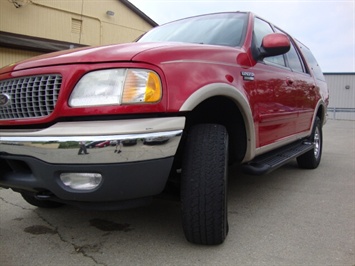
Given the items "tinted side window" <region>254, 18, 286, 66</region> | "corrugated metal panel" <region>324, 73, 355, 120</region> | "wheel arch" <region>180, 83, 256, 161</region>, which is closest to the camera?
"wheel arch" <region>180, 83, 256, 161</region>

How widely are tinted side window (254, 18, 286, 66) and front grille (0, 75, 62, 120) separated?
2.06 m

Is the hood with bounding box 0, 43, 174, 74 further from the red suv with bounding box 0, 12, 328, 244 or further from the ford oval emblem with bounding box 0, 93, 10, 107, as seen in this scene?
the ford oval emblem with bounding box 0, 93, 10, 107

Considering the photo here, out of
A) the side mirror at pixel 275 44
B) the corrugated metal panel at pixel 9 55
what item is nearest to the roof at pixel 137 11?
the corrugated metal panel at pixel 9 55

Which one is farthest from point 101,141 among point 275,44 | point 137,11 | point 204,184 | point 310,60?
point 137,11

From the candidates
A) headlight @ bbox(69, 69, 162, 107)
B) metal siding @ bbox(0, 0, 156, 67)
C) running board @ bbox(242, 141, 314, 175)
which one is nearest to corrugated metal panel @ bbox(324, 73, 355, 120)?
metal siding @ bbox(0, 0, 156, 67)

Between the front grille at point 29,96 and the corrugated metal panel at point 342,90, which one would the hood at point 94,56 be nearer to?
the front grille at point 29,96

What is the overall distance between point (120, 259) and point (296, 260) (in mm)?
1185

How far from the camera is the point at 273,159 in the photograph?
374 cm

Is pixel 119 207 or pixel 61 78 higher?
pixel 61 78

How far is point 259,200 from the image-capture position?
3.92 meters

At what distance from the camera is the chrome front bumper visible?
6.81 ft

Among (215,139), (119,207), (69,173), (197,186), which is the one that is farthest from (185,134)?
(69,173)

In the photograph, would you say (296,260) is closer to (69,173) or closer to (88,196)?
(88,196)

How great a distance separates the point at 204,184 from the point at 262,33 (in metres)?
2.15
